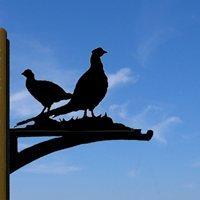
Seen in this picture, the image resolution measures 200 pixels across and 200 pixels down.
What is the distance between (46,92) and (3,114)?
236 centimetres

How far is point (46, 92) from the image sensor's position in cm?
370

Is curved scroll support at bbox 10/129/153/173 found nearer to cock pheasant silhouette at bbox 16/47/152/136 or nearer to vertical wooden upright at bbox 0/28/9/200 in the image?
cock pheasant silhouette at bbox 16/47/152/136

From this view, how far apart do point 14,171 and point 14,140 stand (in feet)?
0.60

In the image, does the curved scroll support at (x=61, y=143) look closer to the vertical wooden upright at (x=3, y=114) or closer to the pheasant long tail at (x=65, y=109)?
the pheasant long tail at (x=65, y=109)

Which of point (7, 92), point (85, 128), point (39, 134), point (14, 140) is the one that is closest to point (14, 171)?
point (14, 140)

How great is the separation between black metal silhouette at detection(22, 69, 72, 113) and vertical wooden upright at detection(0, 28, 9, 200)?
2132mm

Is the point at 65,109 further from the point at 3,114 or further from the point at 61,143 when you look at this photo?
the point at 3,114

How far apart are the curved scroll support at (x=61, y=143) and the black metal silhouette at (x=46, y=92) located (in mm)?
606

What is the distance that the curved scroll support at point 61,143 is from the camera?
265 cm

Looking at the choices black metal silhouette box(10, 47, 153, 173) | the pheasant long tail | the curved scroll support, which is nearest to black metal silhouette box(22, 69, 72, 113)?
black metal silhouette box(10, 47, 153, 173)

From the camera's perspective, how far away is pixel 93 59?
3717 mm

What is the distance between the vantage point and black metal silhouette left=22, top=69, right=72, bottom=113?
363 centimetres

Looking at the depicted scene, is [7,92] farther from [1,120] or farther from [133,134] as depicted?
[133,134]

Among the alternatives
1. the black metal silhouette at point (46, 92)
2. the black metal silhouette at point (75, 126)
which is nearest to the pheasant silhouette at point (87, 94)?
the black metal silhouette at point (75, 126)
